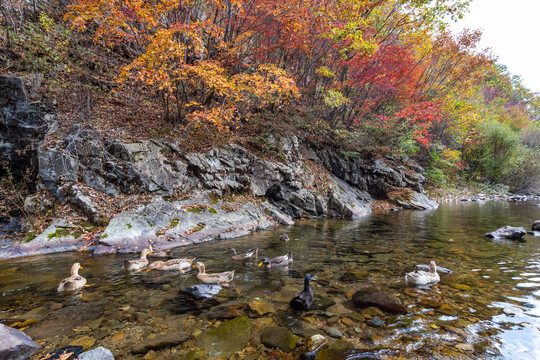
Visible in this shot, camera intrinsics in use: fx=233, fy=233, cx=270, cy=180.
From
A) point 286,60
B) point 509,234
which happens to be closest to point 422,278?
point 509,234

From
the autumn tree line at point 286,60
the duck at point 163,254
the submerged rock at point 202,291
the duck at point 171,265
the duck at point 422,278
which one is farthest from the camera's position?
the autumn tree line at point 286,60

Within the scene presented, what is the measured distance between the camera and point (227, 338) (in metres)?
3.52

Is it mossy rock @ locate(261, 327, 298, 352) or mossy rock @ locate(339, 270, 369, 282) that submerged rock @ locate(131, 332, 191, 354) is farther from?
mossy rock @ locate(339, 270, 369, 282)

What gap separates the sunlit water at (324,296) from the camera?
340 centimetres

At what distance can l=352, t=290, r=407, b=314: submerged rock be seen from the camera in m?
4.27

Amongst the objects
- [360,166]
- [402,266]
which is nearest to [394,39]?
[360,166]

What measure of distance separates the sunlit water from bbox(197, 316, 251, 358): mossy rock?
0.15m

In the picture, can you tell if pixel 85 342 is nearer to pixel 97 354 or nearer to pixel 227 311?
pixel 97 354

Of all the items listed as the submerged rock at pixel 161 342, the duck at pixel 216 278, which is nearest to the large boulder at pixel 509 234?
the duck at pixel 216 278

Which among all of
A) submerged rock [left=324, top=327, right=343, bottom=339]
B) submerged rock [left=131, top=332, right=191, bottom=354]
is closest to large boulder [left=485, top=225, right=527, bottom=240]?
submerged rock [left=324, top=327, right=343, bottom=339]

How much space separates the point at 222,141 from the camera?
47.6 feet

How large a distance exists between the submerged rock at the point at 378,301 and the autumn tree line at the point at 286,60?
9.64 metres

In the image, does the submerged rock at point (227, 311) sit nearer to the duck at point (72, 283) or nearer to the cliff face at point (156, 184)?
the duck at point (72, 283)

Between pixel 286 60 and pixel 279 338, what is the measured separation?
751 inches
